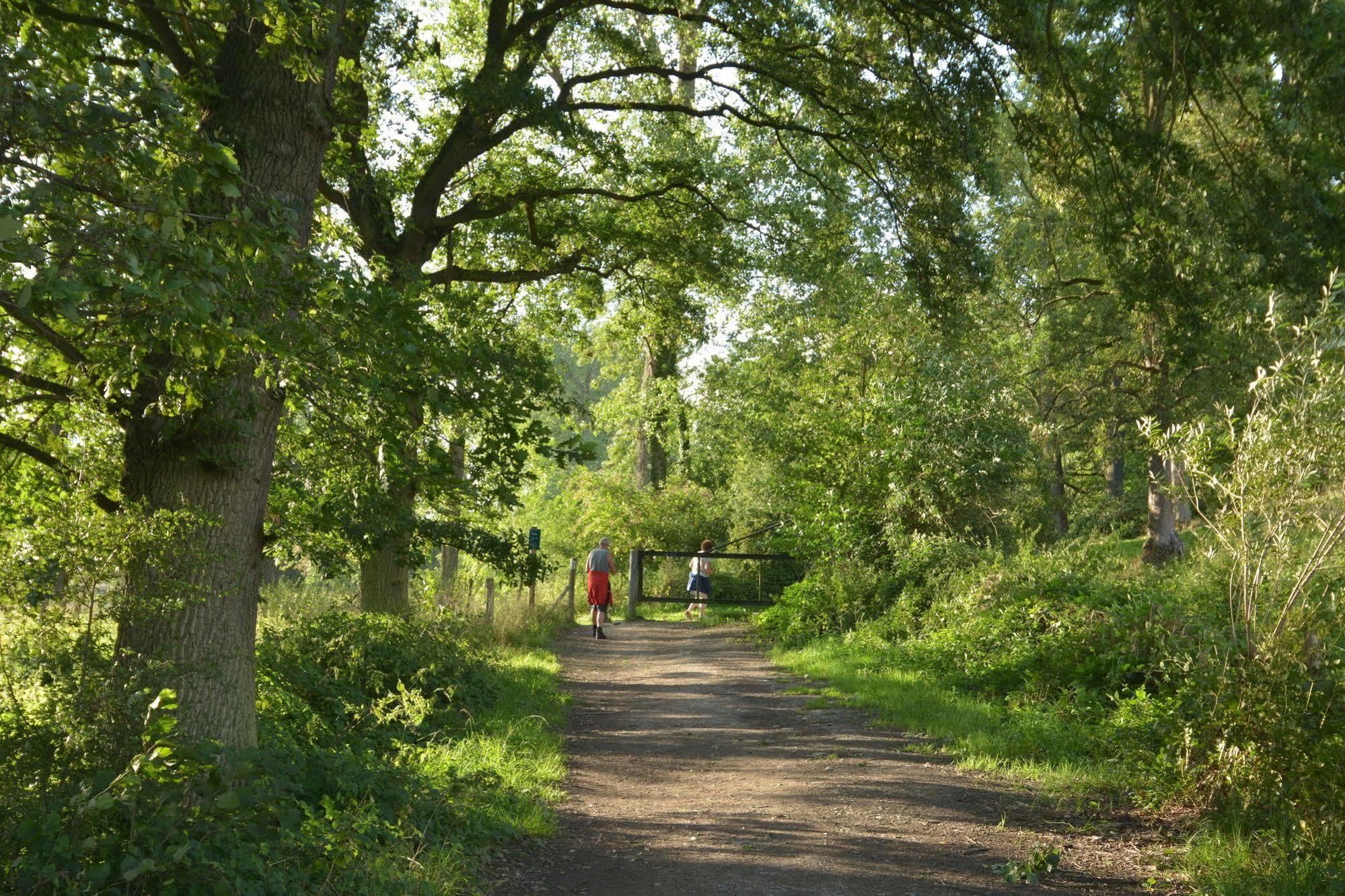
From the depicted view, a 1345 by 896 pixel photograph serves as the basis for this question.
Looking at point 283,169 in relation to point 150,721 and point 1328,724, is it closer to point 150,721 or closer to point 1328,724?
point 150,721

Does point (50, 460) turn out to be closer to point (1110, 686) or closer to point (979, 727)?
point (979, 727)

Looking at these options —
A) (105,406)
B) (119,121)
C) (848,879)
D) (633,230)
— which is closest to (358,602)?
(633,230)

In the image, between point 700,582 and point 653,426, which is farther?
point 653,426

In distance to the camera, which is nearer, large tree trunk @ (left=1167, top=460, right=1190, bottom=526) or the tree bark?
large tree trunk @ (left=1167, top=460, right=1190, bottom=526)

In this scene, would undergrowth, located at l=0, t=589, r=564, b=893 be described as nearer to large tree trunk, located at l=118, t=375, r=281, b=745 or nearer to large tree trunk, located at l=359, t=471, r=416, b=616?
large tree trunk, located at l=118, t=375, r=281, b=745

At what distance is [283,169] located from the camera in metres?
6.96

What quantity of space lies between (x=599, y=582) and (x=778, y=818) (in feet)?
42.3

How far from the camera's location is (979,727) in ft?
32.8

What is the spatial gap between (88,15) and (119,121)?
138 inches

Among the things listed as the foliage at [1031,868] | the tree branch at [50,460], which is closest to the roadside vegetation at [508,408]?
the tree branch at [50,460]

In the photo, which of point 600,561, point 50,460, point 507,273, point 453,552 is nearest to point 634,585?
point 453,552

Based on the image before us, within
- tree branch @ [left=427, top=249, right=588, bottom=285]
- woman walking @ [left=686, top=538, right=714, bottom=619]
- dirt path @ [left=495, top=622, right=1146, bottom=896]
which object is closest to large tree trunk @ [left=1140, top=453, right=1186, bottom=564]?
woman walking @ [left=686, top=538, right=714, bottom=619]

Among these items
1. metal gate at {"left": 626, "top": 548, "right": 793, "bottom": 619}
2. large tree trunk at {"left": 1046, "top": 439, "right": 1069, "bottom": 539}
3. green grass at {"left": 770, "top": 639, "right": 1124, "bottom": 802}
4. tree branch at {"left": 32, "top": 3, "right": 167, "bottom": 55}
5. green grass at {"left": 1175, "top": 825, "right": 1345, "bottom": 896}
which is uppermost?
tree branch at {"left": 32, "top": 3, "right": 167, "bottom": 55}

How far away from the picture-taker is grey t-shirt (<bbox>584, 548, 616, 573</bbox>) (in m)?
19.7
